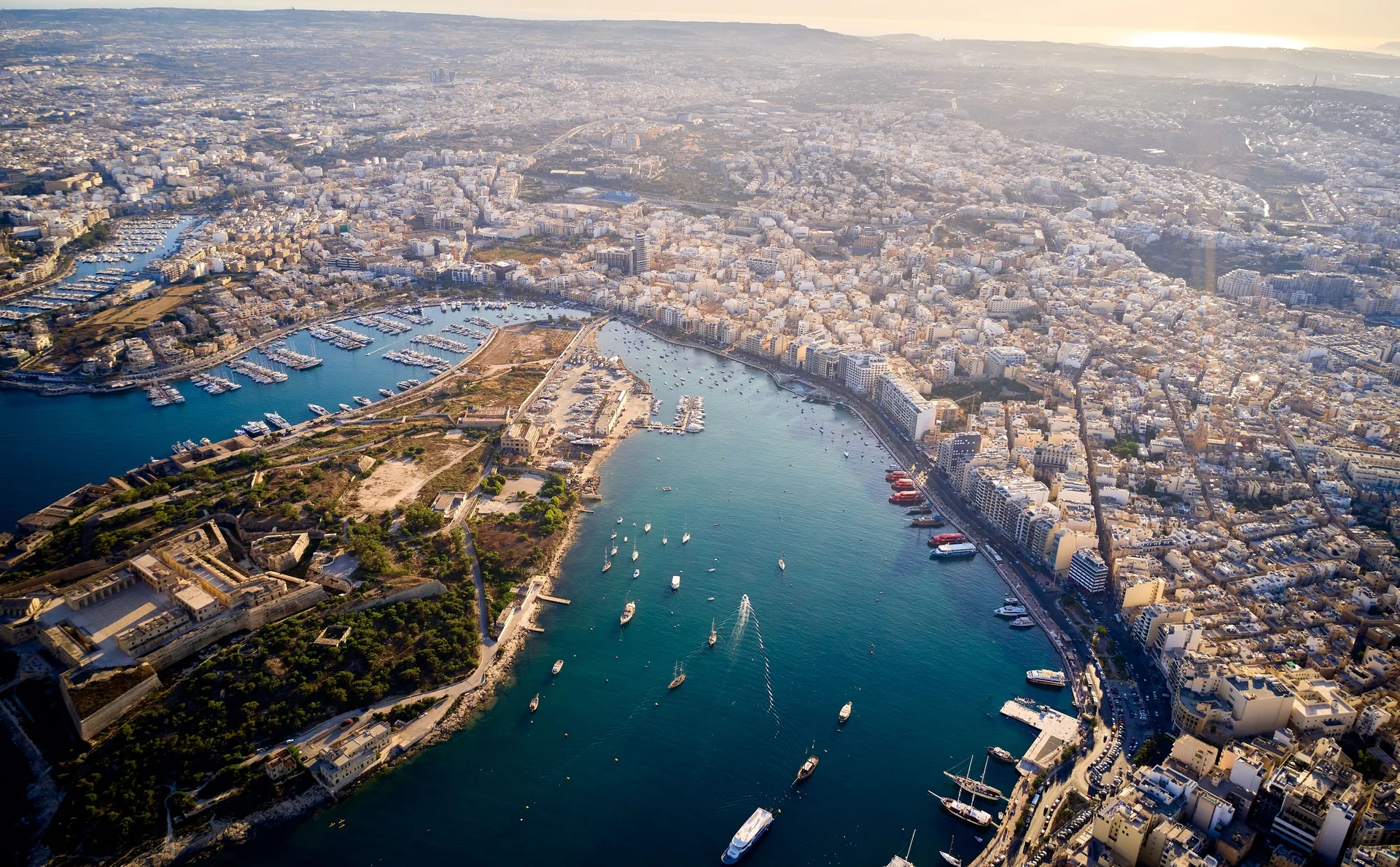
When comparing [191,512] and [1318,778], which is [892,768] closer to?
[1318,778]

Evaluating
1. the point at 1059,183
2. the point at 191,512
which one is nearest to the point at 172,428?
the point at 191,512

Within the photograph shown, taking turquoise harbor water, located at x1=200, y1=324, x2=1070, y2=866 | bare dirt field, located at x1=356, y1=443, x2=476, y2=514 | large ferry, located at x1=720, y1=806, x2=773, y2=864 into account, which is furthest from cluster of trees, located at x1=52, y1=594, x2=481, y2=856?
large ferry, located at x1=720, y1=806, x2=773, y2=864

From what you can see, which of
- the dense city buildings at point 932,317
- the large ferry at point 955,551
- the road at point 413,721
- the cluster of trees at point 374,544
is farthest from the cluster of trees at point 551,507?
the large ferry at point 955,551

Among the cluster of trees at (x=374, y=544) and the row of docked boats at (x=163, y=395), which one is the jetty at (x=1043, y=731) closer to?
the cluster of trees at (x=374, y=544)

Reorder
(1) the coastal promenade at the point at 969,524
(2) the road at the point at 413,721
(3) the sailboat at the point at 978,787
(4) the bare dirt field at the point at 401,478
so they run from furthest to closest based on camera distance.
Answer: (4) the bare dirt field at the point at 401,478, (1) the coastal promenade at the point at 969,524, (2) the road at the point at 413,721, (3) the sailboat at the point at 978,787

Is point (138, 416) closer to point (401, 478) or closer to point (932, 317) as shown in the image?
point (401, 478)

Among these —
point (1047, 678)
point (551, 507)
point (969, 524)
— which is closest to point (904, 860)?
point (1047, 678)

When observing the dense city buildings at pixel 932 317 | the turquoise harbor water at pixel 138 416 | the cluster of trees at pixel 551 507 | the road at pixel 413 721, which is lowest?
the road at pixel 413 721
